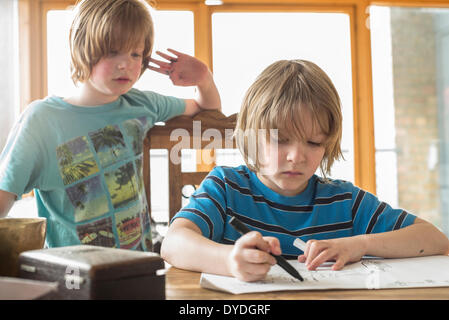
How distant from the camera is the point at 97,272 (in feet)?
1.21

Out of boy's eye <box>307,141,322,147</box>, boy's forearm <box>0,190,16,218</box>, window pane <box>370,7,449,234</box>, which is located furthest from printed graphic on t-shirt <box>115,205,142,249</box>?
window pane <box>370,7,449,234</box>

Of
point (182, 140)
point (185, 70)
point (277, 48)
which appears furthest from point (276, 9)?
point (182, 140)

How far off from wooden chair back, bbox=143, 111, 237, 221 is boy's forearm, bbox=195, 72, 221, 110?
0.16ft

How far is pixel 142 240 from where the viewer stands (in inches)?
41.1

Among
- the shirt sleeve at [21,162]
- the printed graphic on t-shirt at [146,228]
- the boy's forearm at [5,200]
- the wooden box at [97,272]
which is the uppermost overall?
the shirt sleeve at [21,162]

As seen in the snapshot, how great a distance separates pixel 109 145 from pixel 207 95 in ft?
0.94

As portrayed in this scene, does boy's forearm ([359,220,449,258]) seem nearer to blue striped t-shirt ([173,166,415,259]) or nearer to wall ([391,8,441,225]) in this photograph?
blue striped t-shirt ([173,166,415,259])

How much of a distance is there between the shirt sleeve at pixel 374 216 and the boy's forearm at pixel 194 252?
340 millimetres

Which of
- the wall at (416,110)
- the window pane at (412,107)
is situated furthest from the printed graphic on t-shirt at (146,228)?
the wall at (416,110)

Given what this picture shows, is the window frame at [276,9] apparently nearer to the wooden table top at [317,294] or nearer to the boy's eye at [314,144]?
the boy's eye at [314,144]

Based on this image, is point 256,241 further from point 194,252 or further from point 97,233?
point 97,233

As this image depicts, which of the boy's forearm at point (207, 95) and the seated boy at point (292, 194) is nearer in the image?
the seated boy at point (292, 194)

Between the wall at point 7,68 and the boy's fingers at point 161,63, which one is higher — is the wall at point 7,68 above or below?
above

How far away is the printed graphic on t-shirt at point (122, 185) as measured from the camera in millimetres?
977
